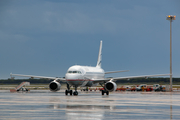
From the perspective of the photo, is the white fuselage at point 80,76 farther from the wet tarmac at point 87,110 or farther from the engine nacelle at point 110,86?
the wet tarmac at point 87,110

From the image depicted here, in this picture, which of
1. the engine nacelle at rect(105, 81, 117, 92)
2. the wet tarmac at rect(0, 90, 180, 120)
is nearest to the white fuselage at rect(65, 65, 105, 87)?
the engine nacelle at rect(105, 81, 117, 92)

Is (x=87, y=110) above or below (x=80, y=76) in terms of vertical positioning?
below

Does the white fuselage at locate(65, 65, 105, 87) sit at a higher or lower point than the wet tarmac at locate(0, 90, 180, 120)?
higher

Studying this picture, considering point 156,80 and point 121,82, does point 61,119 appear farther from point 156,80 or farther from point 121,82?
point 156,80

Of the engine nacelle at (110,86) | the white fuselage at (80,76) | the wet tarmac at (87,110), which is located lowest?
the wet tarmac at (87,110)

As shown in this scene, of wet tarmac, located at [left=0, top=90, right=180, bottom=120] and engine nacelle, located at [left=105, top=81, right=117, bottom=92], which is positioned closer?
wet tarmac, located at [left=0, top=90, right=180, bottom=120]

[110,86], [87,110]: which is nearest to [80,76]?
[110,86]

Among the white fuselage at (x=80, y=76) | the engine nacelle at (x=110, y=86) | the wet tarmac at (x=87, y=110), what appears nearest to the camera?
the wet tarmac at (x=87, y=110)

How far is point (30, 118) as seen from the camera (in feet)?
52.9

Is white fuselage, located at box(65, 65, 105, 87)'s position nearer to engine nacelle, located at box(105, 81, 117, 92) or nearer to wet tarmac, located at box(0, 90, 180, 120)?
engine nacelle, located at box(105, 81, 117, 92)

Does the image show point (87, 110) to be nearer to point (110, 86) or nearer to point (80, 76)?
point (80, 76)

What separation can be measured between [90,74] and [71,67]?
4789 mm

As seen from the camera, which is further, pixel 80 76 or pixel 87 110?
pixel 80 76

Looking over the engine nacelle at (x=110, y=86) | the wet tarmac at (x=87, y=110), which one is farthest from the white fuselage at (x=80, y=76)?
the wet tarmac at (x=87, y=110)
